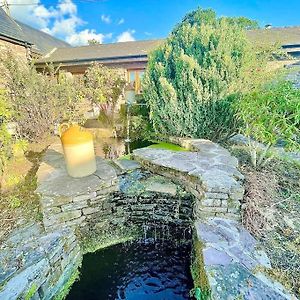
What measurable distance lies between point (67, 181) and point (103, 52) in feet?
39.7

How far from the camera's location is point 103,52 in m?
Result: 13.6

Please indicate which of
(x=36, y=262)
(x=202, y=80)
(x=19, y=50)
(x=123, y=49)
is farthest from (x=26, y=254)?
(x=123, y=49)

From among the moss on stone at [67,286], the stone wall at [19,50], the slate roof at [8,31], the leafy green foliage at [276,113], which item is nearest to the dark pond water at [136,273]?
the moss on stone at [67,286]

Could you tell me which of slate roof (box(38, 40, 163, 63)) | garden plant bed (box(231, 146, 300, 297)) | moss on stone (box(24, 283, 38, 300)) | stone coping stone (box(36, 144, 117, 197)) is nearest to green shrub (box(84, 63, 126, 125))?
slate roof (box(38, 40, 163, 63))

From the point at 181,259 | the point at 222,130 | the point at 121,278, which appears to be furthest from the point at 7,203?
the point at 222,130

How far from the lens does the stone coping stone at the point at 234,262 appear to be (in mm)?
1880

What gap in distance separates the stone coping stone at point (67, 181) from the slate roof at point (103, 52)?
9.57 m

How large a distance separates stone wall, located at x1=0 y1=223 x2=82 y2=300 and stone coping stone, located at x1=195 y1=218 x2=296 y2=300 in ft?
4.96

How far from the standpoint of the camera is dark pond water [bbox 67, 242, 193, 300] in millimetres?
2555

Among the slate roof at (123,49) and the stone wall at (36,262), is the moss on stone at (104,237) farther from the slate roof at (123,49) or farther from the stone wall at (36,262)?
the slate roof at (123,49)

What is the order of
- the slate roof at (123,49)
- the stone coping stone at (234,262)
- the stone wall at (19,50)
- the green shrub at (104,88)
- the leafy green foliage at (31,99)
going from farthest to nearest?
the slate roof at (123,49)
the stone wall at (19,50)
the green shrub at (104,88)
the leafy green foliage at (31,99)
the stone coping stone at (234,262)

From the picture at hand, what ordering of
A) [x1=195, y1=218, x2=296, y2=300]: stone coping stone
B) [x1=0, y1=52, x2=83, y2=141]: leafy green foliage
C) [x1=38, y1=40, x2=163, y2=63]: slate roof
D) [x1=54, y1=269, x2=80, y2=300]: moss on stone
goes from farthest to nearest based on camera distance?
[x1=38, y1=40, x2=163, y2=63]: slate roof
[x1=0, y1=52, x2=83, y2=141]: leafy green foliage
[x1=54, y1=269, x2=80, y2=300]: moss on stone
[x1=195, y1=218, x2=296, y2=300]: stone coping stone

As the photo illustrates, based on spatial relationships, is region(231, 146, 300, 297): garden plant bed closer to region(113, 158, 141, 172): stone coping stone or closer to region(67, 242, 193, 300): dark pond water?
region(67, 242, 193, 300): dark pond water

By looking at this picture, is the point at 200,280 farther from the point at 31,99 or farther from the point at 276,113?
the point at 31,99
